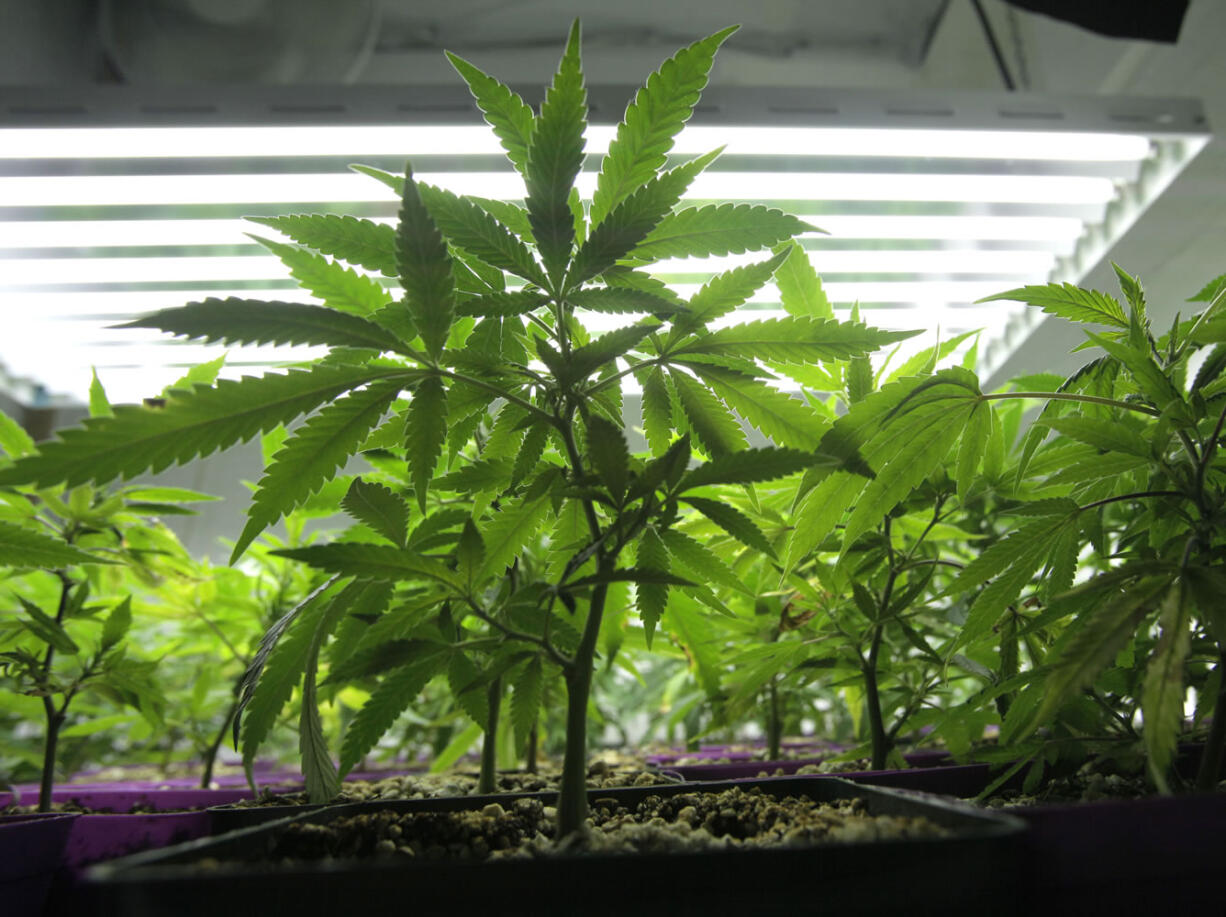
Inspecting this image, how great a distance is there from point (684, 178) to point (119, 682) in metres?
0.72

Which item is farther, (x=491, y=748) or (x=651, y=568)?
(x=491, y=748)

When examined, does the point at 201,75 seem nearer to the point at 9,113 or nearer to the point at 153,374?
the point at 153,374

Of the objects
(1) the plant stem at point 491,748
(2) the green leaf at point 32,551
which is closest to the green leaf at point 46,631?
(2) the green leaf at point 32,551

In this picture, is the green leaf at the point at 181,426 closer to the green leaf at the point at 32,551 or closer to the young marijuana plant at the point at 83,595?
the green leaf at the point at 32,551

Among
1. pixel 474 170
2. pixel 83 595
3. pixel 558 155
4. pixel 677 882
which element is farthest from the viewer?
pixel 474 170

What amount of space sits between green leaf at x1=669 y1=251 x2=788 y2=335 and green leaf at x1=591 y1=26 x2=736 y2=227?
80mm

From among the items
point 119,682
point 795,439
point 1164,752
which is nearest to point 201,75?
point 119,682

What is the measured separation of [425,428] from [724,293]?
21cm

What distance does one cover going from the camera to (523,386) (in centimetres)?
54

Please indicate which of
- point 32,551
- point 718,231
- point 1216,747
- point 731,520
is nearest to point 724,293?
point 718,231

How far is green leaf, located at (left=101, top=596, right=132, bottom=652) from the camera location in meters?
0.74

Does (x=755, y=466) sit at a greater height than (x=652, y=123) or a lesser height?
lesser

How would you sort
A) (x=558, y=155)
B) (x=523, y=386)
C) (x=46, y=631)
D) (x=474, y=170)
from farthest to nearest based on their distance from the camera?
(x=474, y=170) → (x=46, y=631) → (x=523, y=386) → (x=558, y=155)

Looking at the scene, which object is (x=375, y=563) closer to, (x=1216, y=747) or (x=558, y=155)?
(x=558, y=155)
